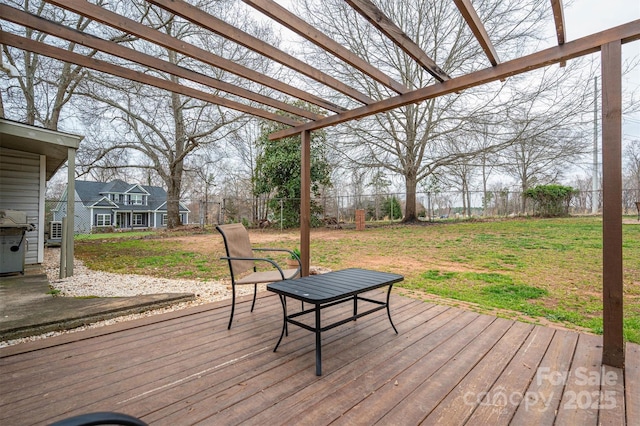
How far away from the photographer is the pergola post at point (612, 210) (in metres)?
1.87

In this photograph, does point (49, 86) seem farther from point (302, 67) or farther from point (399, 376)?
point (399, 376)

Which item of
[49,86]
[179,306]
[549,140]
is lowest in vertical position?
[179,306]

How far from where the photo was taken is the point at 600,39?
6.32 feet

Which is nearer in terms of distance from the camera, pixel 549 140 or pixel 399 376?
pixel 399 376

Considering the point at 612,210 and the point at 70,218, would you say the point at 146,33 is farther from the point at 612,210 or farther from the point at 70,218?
the point at 70,218

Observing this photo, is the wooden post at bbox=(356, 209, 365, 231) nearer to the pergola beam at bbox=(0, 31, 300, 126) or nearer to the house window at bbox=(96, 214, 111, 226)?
the pergola beam at bbox=(0, 31, 300, 126)

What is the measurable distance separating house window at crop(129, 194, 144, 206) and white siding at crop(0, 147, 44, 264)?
21.6 m

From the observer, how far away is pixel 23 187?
5.98 m

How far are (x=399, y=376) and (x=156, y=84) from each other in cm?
299

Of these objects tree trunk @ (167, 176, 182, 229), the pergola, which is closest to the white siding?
the pergola

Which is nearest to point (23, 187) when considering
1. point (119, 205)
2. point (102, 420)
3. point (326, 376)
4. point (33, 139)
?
point (33, 139)

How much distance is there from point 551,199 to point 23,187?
16741 mm

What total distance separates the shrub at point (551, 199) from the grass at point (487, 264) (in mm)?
3778

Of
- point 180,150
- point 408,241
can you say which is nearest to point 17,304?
point 408,241
